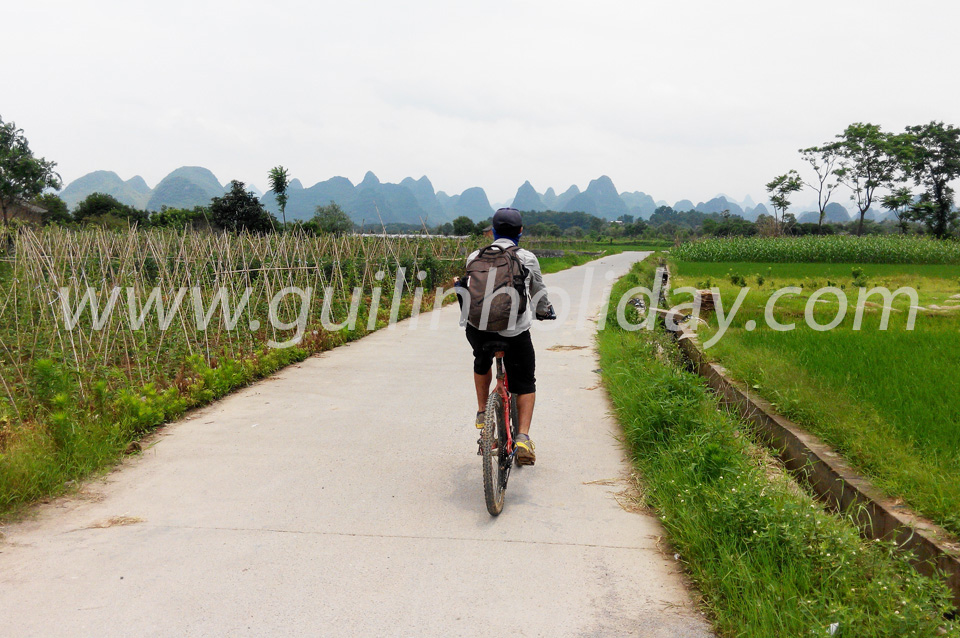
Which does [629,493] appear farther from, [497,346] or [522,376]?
[497,346]

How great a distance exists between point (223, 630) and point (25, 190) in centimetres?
4086

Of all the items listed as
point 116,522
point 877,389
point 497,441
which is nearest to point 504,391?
point 497,441

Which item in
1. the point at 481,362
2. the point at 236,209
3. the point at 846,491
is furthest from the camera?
the point at 236,209

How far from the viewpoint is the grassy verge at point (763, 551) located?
7.63 feet

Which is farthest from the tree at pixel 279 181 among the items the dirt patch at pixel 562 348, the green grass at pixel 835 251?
the dirt patch at pixel 562 348

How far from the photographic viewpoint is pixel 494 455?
370 centimetres

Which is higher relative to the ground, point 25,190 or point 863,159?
point 863,159

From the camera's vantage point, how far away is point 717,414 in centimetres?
464

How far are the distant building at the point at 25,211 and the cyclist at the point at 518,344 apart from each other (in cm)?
4002

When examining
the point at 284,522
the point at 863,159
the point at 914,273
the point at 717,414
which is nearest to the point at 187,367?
the point at 284,522

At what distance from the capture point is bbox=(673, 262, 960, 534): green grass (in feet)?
10.7

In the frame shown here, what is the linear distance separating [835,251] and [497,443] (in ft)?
98.5

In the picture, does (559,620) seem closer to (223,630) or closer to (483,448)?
(483,448)

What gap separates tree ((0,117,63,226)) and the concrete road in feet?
119
